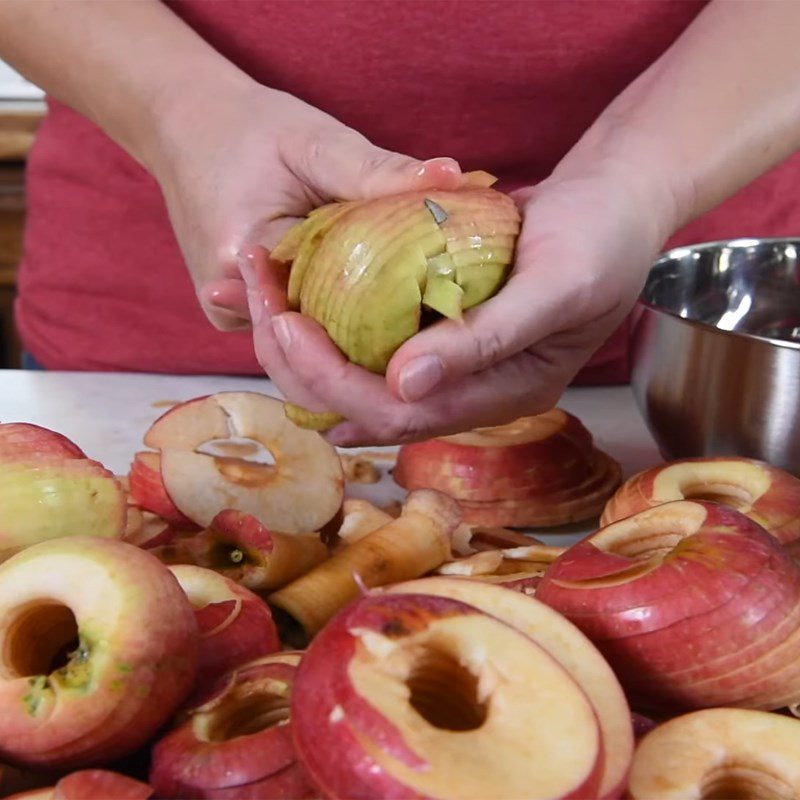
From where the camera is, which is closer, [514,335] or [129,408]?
[514,335]

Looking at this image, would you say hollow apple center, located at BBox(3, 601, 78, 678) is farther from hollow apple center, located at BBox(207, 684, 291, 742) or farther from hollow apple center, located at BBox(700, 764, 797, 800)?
hollow apple center, located at BBox(700, 764, 797, 800)

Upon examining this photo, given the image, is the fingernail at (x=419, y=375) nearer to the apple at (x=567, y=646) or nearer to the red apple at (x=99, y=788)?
the apple at (x=567, y=646)

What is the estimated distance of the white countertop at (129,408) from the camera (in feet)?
A: 3.12

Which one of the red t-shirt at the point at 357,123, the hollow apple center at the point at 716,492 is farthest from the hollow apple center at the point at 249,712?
the red t-shirt at the point at 357,123

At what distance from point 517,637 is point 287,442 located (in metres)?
0.36

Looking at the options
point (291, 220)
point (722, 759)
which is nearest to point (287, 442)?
point (291, 220)

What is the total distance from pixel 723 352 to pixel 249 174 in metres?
0.36

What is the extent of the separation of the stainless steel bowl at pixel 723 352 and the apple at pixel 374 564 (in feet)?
0.72

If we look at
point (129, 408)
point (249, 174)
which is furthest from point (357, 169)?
point (129, 408)

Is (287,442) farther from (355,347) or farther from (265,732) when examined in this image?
(265,732)

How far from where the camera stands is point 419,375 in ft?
1.93

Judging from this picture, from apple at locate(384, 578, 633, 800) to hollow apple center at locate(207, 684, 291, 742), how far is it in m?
0.08

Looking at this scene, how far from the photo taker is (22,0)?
97 centimetres

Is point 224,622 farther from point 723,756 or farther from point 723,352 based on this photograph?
point 723,352
